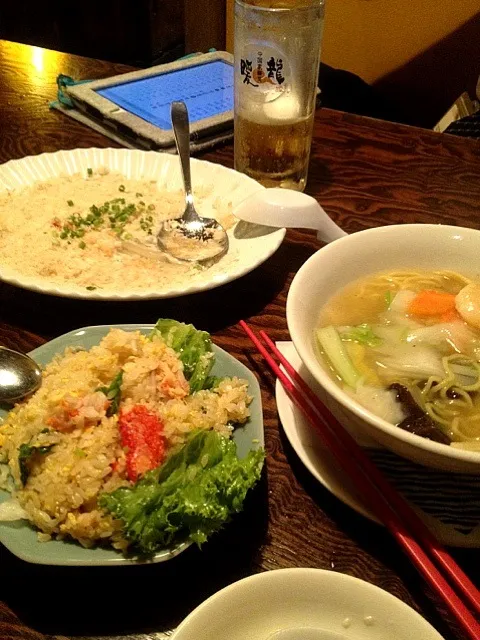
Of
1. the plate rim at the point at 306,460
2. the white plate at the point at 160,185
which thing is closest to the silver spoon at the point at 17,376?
the white plate at the point at 160,185

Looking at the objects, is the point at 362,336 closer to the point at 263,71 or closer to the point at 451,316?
the point at 451,316

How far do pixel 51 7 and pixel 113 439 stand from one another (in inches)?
242

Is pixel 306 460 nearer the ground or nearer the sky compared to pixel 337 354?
nearer the ground

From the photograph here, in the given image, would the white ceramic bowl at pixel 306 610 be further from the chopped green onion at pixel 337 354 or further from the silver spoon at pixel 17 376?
the silver spoon at pixel 17 376

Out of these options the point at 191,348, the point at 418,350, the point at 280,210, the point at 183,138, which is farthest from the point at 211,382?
the point at 183,138

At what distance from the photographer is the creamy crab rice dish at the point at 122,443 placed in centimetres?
93

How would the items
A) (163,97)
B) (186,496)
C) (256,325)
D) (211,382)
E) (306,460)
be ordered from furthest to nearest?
(163,97)
(256,325)
(211,382)
(306,460)
(186,496)

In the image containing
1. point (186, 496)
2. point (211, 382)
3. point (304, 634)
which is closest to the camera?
point (304, 634)

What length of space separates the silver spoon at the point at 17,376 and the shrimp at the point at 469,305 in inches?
35.8

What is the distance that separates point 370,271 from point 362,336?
20 centimetres

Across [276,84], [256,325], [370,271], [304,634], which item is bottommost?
[256,325]

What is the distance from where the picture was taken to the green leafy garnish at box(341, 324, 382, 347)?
4.07ft

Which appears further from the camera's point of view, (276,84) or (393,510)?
(276,84)

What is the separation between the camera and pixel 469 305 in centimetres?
130
